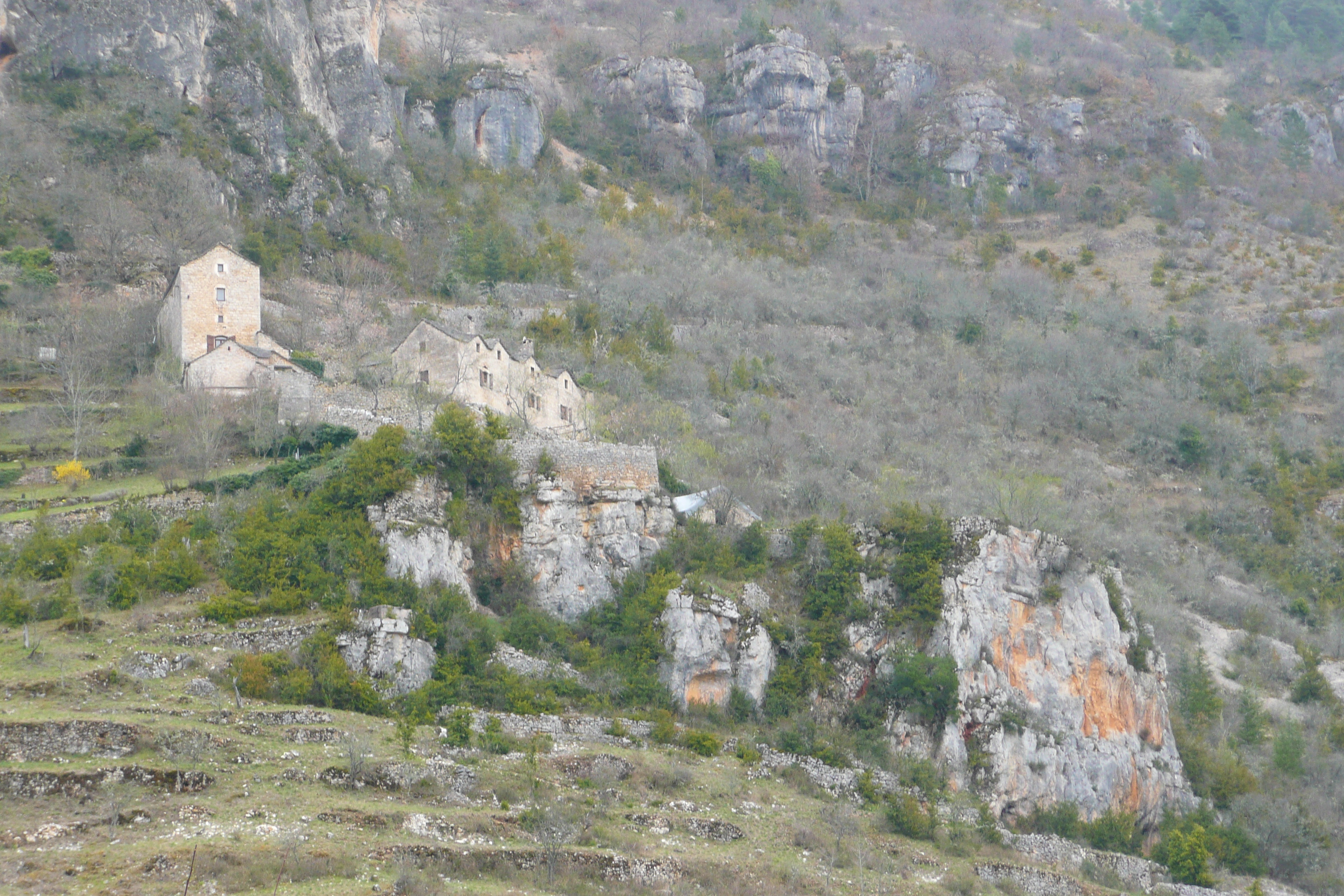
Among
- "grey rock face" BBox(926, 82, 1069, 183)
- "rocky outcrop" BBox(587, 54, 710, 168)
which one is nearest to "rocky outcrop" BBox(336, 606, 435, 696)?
"rocky outcrop" BBox(587, 54, 710, 168)

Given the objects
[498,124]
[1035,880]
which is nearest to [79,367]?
[1035,880]

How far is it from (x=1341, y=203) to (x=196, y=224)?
83233mm

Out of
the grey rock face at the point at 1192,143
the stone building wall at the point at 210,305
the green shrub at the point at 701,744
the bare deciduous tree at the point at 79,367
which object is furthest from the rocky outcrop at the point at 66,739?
the grey rock face at the point at 1192,143

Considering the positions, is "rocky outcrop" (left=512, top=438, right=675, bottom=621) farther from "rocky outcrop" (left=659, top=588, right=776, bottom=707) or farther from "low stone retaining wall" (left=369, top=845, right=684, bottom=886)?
"low stone retaining wall" (left=369, top=845, right=684, bottom=886)

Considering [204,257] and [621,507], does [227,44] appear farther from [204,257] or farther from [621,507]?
[621,507]

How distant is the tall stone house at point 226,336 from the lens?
4400cm

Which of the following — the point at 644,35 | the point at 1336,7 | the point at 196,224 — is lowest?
the point at 196,224

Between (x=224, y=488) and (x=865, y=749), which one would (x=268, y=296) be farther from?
(x=865, y=749)

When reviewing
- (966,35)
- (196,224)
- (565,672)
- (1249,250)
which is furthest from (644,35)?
(565,672)

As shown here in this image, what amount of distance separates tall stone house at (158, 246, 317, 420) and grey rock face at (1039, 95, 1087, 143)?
74.0 m

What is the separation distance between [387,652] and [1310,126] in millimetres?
99357

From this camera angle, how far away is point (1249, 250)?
8975 cm

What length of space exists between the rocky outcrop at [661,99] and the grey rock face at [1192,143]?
38.0 metres

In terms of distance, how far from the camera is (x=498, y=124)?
85.0 metres
